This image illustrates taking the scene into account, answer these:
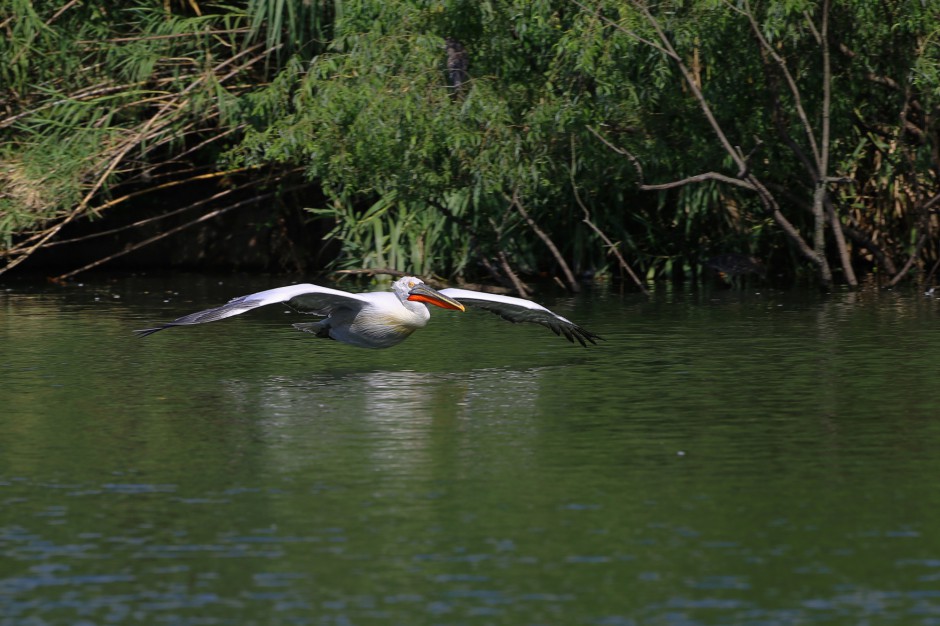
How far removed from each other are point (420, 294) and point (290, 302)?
3.44 ft

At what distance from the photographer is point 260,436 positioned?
29.8 feet

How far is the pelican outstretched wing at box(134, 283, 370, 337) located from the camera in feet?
36.9

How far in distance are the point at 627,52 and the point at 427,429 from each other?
304 inches

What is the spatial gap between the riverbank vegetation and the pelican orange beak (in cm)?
415

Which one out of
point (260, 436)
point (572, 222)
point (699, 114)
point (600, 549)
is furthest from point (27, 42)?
point (600, 549)

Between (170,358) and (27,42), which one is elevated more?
(27,42)

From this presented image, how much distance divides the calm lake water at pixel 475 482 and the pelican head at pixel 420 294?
0.46 metres

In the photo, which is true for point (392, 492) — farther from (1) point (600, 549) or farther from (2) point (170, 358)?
(2) point (170, 358)

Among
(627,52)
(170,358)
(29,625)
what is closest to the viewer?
(29,625)

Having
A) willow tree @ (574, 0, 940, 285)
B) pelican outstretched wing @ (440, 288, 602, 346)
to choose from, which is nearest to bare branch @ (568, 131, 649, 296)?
willow tree @ (574, 0, 940, 285)

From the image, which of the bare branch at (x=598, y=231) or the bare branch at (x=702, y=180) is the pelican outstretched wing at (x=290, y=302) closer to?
the bare branch at (x=598, y=231)

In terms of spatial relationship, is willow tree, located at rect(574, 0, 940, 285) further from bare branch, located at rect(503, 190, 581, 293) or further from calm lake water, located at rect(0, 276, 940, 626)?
calm lake water, located at rect(0, 276, 940, 626)

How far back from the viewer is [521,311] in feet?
43.3

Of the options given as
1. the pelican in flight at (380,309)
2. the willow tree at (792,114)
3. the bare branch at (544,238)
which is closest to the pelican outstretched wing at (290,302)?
the pelican in flight at (380,309)
